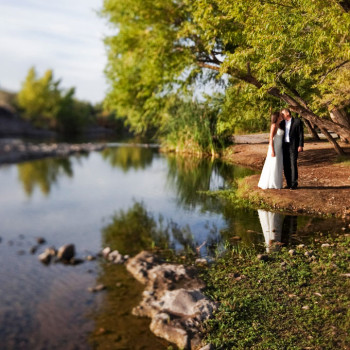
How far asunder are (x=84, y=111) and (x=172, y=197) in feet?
228

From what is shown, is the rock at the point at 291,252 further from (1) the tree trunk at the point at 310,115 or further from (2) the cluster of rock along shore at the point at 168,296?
(1) the tree trunk at the point at 310,115

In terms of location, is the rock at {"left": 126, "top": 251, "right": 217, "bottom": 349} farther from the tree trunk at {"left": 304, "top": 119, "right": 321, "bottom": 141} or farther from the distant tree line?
the distant tree line

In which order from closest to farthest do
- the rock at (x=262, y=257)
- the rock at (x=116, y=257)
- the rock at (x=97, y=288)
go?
the rock at (x=97, y=288) → the rock at (x=262, y=257) → the rock at (x=116, y=257)

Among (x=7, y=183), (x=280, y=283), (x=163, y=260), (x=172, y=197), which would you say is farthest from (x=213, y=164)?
(x=280, y=283)

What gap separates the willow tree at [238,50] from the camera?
1044 cm

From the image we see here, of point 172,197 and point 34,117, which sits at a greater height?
point 34,117

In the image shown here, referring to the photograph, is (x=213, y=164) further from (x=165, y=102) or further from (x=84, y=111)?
(x=84, y=111)

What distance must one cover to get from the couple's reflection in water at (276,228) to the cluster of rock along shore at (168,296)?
1.98 metres

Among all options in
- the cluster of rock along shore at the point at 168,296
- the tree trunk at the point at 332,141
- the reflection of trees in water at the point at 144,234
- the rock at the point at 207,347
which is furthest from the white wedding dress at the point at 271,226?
the tree trunk at the point at 332,141

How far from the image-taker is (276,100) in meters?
17.4

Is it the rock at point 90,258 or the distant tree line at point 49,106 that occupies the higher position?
the distant tree line at point 49,106

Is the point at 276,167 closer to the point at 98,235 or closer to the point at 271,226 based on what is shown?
the point at 271,226

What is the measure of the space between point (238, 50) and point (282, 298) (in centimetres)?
1027

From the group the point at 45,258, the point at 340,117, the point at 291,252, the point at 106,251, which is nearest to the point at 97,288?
the point at 106,251
